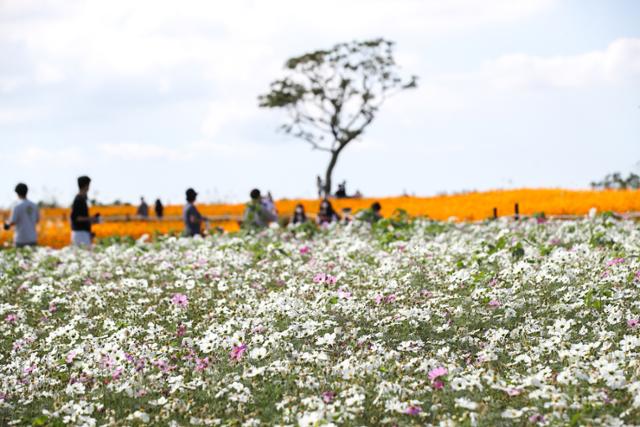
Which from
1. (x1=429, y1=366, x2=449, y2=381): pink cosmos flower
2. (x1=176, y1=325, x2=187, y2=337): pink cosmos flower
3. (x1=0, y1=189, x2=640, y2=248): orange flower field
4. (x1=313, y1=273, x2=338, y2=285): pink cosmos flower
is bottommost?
(x1=429, y1=366, x2=449, y2=381): pink cosmos flower

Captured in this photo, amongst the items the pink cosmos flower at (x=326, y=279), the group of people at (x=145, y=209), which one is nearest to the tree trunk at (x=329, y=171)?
the group of people at (x=145, y=209)

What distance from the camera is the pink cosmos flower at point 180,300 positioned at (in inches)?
388

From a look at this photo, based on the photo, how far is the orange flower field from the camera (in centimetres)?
2786

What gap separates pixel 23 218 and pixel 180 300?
327 inches

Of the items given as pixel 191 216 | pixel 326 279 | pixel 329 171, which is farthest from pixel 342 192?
pixel 326 279

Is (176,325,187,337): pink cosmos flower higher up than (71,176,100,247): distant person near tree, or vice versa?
(71,176,100,247): distant person near tree

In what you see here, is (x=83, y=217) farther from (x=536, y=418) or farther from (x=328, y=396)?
(x=536, y=418)

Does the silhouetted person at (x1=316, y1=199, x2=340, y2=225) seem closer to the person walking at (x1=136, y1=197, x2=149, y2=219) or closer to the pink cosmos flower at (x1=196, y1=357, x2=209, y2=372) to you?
the person walking at (x1=136, y1=197, x2=149, y2=219)

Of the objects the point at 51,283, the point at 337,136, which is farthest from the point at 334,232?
the point at 337,136

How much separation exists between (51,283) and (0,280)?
1147 millimetres

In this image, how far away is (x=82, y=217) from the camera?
54.1ft

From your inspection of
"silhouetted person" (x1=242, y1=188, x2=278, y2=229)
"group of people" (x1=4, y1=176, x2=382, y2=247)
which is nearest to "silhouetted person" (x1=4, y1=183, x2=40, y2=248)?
"group of people" (x1=4, y1=176, x2=382, y2=247)

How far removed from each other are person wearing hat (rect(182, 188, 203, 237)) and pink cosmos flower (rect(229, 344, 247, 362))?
10.1 meters

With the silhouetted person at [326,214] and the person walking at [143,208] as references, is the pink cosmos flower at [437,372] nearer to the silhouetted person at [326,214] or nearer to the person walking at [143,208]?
the silhouetted person at [326,214]
